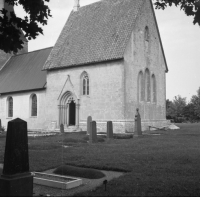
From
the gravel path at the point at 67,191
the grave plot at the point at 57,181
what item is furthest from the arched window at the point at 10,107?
the gravel path at the point at 67,191

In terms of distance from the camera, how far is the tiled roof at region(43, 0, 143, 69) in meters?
24.2

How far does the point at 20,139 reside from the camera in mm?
5469

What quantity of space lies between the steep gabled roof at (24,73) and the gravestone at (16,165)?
23.1 metres

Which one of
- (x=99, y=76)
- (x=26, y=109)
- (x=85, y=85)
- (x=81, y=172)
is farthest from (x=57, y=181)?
(x=26, y=109)

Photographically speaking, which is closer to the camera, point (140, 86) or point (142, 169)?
point (142, 169)

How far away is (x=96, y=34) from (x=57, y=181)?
2129 centimetres

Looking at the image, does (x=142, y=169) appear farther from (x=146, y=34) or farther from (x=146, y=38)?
(x=146, y=34)

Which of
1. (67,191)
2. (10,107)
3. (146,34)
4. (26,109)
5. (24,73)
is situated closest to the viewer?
(67,191)

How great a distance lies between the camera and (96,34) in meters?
26.3

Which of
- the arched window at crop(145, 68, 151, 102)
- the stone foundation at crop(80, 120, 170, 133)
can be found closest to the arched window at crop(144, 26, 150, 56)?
the arched window at crop(145, 68, 151, 102)

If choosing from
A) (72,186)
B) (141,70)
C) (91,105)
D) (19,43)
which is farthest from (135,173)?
(141,70)

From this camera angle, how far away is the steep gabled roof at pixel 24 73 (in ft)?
97.2

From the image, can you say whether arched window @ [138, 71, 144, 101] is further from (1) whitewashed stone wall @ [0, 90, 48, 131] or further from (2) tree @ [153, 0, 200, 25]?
(2) tree @ [153, 0, 200, 25]

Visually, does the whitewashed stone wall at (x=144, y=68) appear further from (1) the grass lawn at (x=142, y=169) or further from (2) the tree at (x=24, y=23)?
(2) the tree at (x=24, y=23)
